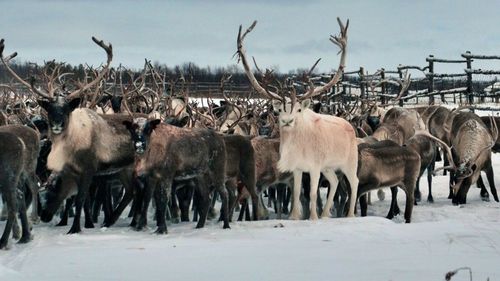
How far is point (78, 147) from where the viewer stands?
920 cm

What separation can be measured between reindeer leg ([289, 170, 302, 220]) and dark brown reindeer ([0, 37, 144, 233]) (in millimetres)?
2233

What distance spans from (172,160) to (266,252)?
2.55 m

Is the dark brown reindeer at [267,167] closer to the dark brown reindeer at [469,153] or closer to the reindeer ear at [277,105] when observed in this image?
the reindeer ear at [277,105]

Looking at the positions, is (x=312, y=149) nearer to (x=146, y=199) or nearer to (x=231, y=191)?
(x=231, y=191)

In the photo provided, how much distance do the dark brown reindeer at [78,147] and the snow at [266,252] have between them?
517 millimetres

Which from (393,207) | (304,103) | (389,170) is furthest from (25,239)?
(393,207)

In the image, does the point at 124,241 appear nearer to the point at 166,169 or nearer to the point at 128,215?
the point at 166,169

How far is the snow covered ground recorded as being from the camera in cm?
581

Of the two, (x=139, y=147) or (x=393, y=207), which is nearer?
(x=139, y=147)

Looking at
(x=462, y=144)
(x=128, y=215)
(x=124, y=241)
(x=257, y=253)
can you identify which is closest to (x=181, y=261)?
(x=257, y=253)

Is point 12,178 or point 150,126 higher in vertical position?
point 150,126

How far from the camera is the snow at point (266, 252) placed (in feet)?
19.1

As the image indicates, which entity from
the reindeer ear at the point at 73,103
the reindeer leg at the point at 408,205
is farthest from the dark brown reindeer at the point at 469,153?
the reindeer ear at the point at 73,103

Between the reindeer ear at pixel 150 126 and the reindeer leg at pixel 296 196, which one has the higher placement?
the reindeer ear at pixel 150 126
